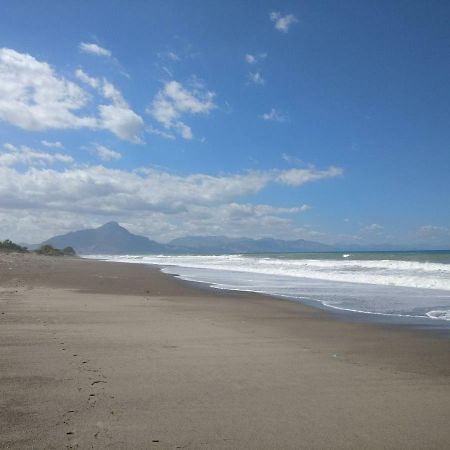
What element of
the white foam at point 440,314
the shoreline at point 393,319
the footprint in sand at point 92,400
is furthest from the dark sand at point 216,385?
the white foam at point 440,314

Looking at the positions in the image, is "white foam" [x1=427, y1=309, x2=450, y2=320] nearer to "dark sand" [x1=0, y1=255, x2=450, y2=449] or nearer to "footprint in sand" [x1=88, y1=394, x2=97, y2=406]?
"dark sand" [x1=0, y1=255, x2=450, y2=449]

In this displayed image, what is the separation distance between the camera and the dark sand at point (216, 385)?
412 centimetres

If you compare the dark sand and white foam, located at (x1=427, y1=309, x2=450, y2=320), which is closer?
the dark sand

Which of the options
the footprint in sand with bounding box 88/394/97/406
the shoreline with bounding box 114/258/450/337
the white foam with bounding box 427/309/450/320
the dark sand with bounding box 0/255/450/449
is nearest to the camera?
the dark sand with bounding box 0/255/450/449

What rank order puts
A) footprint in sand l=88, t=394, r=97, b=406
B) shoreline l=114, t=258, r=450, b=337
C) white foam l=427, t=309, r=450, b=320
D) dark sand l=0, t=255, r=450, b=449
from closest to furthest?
dark sand l=0, t=255, r=450, b=449 → footprint in sand l=88, t=394, r=97, b=406 → shoreline l=114, t=258, r=450, b=337 → white foam l=427, t=309, r=450, b=320

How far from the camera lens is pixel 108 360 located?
6688 mm

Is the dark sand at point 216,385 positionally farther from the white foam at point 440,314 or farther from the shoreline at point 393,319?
the white foam at point 440,314

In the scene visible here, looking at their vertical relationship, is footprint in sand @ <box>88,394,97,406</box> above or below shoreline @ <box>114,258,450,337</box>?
below

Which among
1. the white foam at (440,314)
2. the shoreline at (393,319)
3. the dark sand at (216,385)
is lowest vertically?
the dark sand at (216,385)

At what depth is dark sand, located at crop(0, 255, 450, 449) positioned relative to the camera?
412cm

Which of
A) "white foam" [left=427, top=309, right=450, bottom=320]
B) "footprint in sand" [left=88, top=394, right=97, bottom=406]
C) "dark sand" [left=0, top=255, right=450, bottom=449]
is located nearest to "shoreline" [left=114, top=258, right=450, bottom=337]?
"white foam" [left=427, top=309, right=450, bottom=320]

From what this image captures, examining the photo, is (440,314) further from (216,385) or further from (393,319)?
(216,385)

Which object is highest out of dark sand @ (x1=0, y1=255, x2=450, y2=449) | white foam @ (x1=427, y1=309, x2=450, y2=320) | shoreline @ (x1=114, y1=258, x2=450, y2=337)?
white foam @ (x1=427, y1=309, x2=450, y2=320)

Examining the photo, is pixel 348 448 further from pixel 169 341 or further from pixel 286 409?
pixel 169 341
